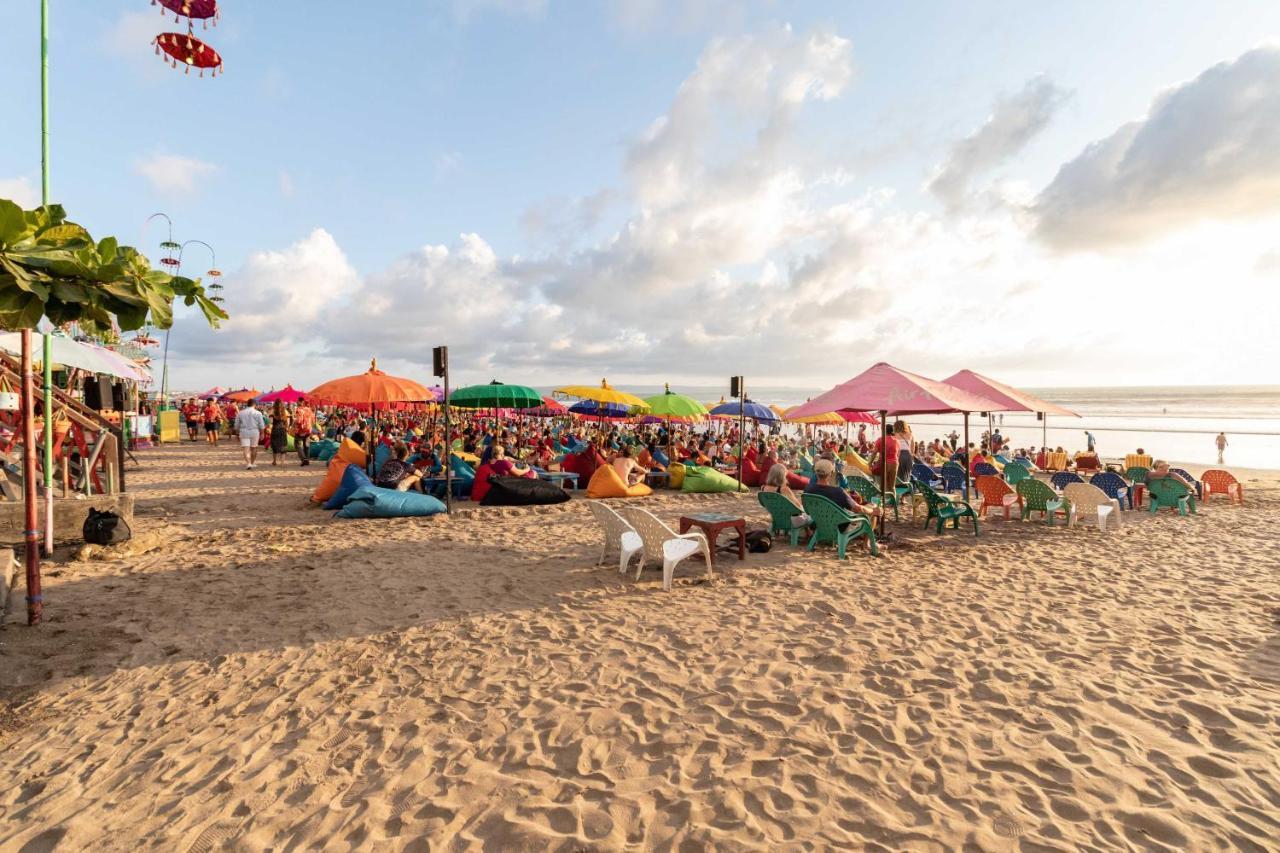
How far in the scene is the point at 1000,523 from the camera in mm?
9211

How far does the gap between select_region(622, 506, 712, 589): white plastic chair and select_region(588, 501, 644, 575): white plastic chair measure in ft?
0.30

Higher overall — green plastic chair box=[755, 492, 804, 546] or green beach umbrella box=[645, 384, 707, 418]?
green beach umbrella box=[645, 384, 707, 418]

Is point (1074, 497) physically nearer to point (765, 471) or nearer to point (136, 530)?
point (765, 471)

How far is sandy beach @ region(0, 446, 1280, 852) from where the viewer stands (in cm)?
246

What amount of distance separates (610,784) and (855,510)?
543 centimetres

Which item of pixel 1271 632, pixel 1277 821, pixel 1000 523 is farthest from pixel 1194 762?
pixel 1000 523

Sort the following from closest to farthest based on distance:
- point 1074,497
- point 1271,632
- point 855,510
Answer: point 1271,632, point 855,510, point 1074,497

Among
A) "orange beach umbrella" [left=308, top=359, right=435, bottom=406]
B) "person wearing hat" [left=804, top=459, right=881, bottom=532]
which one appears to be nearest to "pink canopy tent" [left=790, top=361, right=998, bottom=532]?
"person wearing hat" [left=804, top=459, right=881, bottom=532]

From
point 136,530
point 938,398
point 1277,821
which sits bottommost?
point 1277,821

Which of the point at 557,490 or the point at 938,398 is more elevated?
the point at 938,398

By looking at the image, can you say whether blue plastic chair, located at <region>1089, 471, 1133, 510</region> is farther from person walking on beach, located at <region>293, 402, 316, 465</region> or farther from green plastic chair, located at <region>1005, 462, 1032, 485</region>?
person walking on beach, located at <region>293, 402, 316, 465</region>

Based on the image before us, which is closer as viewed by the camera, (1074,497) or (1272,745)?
(1272,745)

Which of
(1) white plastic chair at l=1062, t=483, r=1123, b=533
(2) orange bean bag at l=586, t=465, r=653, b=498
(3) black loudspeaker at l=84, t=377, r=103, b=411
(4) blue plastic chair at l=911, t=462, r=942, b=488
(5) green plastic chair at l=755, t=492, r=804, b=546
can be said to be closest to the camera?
(5) green plastic chair at l=755, t=492, r=804, b=546

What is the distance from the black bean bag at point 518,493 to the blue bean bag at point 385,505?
1.08 m
